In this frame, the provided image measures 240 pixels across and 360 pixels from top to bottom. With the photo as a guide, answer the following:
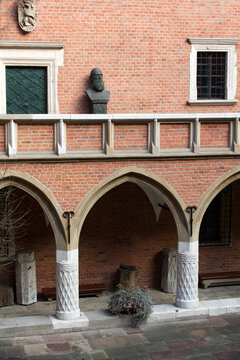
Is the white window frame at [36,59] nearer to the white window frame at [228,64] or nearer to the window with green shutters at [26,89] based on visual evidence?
the window with green shutters at [26,89]

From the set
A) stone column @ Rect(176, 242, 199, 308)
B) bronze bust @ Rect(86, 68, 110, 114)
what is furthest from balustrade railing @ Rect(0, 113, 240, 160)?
stone column @ Rect(176, 242, 199, 308)

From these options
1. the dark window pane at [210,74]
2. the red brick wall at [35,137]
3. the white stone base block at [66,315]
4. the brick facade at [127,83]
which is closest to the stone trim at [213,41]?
the brick facade at [127,83]

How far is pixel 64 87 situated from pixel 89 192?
3.59 metres

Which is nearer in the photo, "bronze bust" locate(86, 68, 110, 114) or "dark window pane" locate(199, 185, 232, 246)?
"bronze bust" locate(86, 68, 110, 114)

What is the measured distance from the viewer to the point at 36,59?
526 inches

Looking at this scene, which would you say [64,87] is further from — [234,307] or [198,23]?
[234,307]

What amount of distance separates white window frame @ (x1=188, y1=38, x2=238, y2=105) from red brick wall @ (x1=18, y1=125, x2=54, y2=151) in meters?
4.78

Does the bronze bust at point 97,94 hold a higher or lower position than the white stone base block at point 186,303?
higher

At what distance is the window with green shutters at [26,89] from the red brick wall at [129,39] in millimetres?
517

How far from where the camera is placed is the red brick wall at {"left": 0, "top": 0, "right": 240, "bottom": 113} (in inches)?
525

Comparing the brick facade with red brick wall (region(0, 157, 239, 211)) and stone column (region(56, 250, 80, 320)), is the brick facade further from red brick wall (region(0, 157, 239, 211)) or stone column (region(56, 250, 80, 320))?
stone column (region(56, 250, 80, 320))

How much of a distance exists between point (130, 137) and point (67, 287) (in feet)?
11.9

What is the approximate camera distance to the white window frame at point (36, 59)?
13.2m

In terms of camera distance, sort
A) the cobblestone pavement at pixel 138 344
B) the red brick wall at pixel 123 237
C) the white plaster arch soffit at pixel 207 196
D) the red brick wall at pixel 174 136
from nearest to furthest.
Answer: the cobblestone pavement at pixel 138 344, the red brick wall at pixel 174 136, the white plaster arch soffit at pixel 207 196, the red brick wall at pixel 123 237
